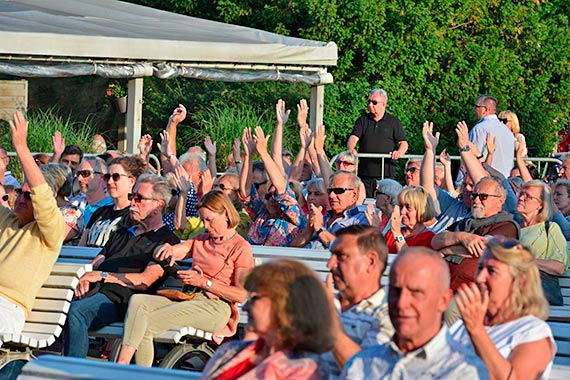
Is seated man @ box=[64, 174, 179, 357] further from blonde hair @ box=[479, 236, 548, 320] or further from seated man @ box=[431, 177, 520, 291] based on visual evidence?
blonde hair @ box=[479, 236, 548, 320]

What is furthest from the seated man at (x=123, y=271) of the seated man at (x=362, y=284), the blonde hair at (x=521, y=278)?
the blonde hair at (x=521, y=278)

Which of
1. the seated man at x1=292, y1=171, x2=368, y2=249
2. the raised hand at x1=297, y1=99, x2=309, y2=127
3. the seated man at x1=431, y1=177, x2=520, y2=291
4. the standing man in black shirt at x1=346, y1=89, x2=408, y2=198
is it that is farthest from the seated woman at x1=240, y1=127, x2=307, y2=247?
the standing man in black shirt at x1=346, y1=89, x2=408, y2=198

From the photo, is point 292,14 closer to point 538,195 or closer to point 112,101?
point 112,101

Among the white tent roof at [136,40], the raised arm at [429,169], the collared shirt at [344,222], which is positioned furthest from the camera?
the white tent roof at [136,40]

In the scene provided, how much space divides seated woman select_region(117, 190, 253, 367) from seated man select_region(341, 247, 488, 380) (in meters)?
3.27

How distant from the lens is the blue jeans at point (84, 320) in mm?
7840

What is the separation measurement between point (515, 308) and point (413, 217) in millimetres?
3174

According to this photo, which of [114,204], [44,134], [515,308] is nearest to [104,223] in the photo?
[114,204]

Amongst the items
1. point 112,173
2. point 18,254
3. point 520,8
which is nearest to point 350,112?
point 520,8

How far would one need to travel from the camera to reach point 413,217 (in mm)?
8266

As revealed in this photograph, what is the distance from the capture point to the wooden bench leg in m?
7.74

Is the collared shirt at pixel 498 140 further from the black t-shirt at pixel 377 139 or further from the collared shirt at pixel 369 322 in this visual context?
the collared shirt at pixel 369 322

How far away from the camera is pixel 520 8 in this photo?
912 inches

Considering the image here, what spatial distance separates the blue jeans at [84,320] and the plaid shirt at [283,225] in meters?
1.66
